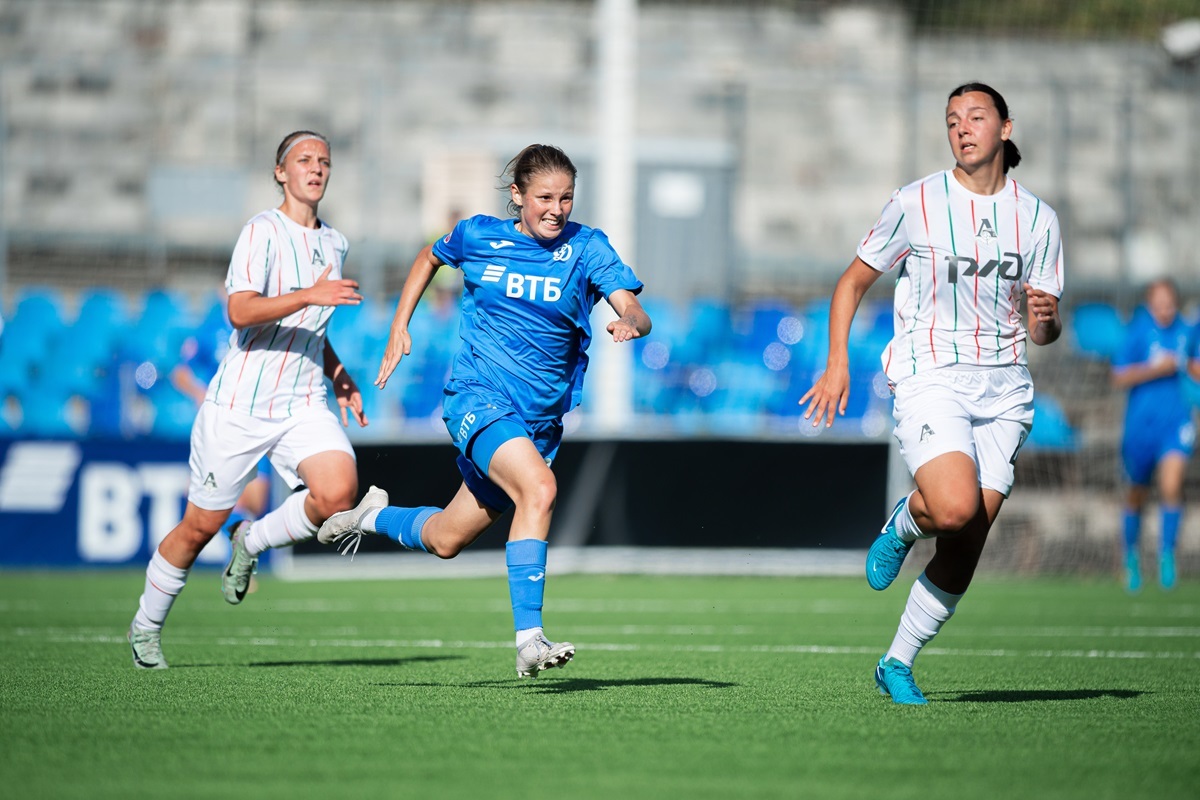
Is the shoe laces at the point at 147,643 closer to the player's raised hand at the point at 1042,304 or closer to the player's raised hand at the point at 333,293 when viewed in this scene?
the player's raised hand at the point at 333,293

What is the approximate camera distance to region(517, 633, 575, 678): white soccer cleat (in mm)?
6047

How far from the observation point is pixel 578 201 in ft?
52.9

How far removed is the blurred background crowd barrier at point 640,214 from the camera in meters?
15.4

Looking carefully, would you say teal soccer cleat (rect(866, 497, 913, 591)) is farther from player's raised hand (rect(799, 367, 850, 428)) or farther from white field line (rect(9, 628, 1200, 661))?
white field line (rect(9, 628, 1200, 661))

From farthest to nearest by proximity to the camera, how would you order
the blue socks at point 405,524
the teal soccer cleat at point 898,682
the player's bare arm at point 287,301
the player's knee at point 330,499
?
the player's knee at point 330,499 < the blue socks at point 405,524 < the player's bare arm at point 287,301 < the teal soccer cleat at point 898,682

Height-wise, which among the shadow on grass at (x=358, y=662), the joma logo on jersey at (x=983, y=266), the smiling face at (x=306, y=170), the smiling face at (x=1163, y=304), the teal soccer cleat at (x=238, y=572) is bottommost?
the shadow on grass at (x=358, y=662)

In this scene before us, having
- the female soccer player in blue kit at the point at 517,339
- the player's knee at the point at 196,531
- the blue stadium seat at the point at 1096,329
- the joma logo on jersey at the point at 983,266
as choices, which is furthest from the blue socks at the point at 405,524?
the blue stadium seat at the point at 1096,329

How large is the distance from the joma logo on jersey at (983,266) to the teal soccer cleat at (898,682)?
58.9 inches

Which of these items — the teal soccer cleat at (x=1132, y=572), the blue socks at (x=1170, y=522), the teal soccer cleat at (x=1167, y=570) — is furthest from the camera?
the blue socks at (x=1170, y=522)

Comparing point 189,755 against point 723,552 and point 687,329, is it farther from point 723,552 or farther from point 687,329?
point 687,329

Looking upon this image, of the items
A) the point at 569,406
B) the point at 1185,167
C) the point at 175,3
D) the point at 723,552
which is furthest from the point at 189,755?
the point at 175,3

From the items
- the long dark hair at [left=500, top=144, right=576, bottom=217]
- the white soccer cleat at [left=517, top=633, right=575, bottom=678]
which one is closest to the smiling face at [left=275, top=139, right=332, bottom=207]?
the long dark hair at [left=500, top=144, right=576, bottom=217]

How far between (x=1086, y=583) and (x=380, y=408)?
6381 mm

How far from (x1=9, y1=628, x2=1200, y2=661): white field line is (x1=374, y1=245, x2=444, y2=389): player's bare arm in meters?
2.33
